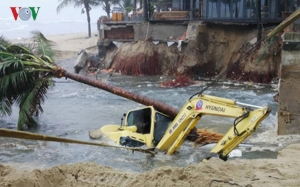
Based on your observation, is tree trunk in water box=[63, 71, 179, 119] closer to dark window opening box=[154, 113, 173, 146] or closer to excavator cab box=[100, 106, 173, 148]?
dark window opening box=[154, 113, 173, 146]

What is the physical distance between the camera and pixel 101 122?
60.4 ft

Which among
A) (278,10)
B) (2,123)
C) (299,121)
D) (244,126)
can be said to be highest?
(278,10)

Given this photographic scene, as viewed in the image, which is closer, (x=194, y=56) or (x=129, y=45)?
(x=194, y=56)

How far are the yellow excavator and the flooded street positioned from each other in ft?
1.69

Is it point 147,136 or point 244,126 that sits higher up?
point 244,126

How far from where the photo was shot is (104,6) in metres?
58.6

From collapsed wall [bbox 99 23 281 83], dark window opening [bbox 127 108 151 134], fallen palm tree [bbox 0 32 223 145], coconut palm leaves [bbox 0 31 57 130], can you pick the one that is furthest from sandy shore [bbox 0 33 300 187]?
collapsed wall [bbox 99 23 281 83]

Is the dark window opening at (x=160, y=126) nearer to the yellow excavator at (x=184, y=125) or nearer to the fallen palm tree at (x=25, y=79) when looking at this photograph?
the yellow excavator at (x=184, y=125)

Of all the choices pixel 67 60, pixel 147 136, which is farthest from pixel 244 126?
pixel 67 60

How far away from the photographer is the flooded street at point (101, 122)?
1211cm

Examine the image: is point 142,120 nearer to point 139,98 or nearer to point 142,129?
point 142,129

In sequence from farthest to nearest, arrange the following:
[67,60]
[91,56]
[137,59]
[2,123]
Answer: [67,60] → [91,56] → [137,59] → [2,123]

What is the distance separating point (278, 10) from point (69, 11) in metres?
120

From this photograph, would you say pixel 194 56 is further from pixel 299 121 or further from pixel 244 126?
pixel 244 126
